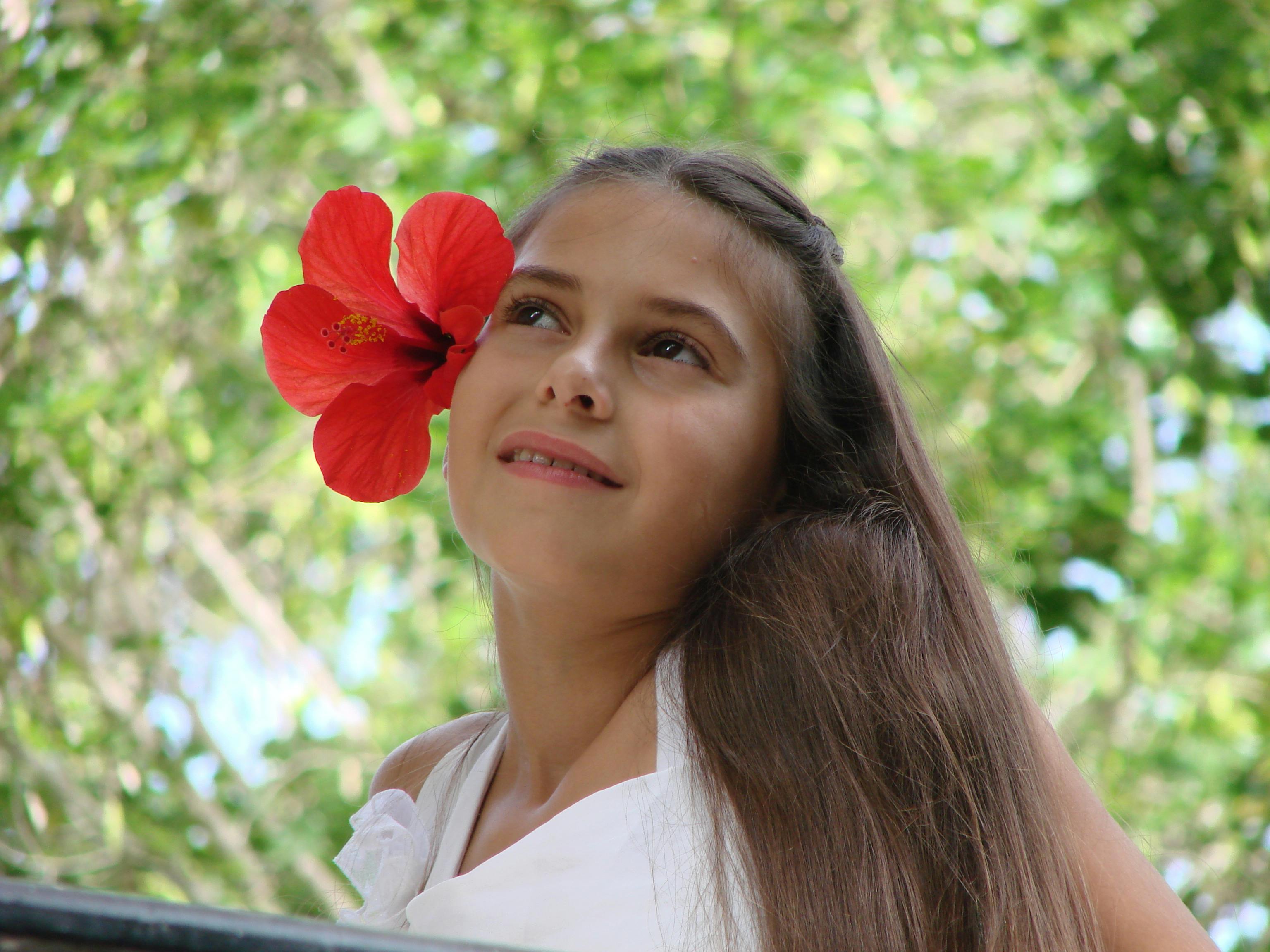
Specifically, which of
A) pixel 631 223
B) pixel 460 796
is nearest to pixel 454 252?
pixel 631 223

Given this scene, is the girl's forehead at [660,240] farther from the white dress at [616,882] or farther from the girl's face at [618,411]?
the white dress at [616,882]

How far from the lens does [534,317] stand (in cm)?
119

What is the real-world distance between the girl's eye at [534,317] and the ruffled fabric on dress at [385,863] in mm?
477

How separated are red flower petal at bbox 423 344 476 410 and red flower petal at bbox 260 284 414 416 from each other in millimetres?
39

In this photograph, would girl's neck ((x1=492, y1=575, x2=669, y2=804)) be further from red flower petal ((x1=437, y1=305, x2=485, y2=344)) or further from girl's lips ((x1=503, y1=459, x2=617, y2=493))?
red flower petal ((x1=437, y1=305, x2=485, y2=344))

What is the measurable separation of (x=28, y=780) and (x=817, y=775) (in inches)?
82.9

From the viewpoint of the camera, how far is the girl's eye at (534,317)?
3.84 ft

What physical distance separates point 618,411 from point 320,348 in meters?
0.32

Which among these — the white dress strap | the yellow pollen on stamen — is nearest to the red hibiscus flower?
the yellow pollen on stamen

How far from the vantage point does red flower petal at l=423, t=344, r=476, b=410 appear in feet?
3.96

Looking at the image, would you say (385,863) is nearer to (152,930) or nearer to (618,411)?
(618,411)

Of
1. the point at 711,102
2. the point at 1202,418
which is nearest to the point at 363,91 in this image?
the point at 711,102

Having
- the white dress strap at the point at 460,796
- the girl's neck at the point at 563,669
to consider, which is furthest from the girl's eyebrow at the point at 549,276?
the white dress strap at the point at 460,796

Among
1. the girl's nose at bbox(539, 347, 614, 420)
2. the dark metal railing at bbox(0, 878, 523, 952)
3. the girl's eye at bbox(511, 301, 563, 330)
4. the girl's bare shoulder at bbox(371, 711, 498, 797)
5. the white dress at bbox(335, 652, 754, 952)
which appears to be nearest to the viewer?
the dark metal railing at bbox(0, 878, 523, 952)
